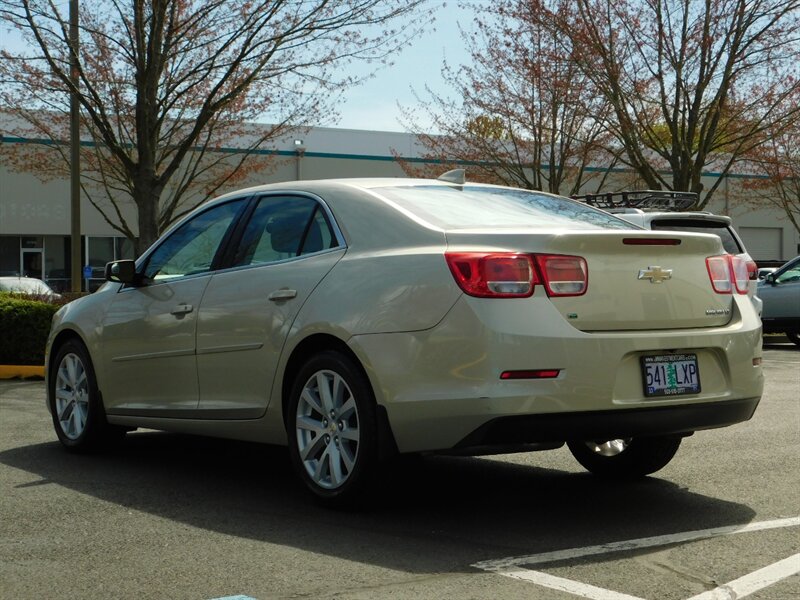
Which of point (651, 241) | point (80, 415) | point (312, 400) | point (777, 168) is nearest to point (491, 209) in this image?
point (651, 241)

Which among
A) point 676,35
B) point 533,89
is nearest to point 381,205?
point 676,35

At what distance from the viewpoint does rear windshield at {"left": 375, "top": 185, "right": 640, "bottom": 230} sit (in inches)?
225

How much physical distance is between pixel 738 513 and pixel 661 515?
0.37 meters

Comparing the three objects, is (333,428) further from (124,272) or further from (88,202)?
(88,202)

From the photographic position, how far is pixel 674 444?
254 inches

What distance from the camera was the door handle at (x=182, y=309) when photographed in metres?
6.72

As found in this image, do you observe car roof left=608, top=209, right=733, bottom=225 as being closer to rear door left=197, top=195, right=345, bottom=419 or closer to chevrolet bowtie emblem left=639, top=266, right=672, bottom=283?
chevrolet bowtie emblem left=639, top=266, right=672, bottom=283

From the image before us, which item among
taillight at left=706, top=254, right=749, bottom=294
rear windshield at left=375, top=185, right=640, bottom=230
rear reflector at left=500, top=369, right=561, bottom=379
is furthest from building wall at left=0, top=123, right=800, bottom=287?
rear reflector at left=500, top=369, right=561, bottom=379

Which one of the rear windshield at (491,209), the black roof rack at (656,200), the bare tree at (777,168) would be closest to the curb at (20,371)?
the black roof rack at (656,200)

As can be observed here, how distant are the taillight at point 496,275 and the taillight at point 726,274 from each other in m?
1.10

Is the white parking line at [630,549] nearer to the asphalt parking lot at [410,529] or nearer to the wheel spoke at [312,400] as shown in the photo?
the asphalt parking lot at [410,529]

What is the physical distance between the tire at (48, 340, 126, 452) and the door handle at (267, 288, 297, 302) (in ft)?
6.88

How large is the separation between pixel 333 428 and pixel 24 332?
9545mm

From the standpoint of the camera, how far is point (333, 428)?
223 inches
